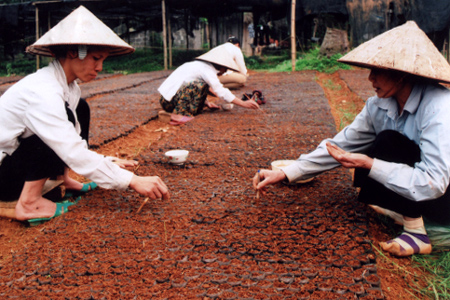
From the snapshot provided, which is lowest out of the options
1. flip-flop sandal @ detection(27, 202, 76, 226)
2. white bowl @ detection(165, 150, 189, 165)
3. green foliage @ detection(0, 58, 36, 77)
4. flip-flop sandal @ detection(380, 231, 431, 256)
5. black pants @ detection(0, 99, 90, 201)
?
flip-flop sandal @ detection(380, 231, 431, 256)

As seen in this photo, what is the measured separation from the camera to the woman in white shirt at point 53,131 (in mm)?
2018

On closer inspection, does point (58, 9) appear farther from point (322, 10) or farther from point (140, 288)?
point (140, 288)

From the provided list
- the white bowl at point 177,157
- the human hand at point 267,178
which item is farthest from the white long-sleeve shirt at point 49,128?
the white bowl at point 177,157

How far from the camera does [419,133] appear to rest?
1.90 m

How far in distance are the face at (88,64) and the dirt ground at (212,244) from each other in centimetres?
86

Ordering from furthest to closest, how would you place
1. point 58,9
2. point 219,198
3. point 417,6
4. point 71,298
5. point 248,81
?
point 58,9, point 248,81, point 417,6, point 219,198, point 71,298

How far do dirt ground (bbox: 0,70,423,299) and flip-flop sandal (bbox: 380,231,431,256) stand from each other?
0.19 feet

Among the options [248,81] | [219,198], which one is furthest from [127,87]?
[219,198]

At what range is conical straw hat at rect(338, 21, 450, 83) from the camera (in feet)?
5.71

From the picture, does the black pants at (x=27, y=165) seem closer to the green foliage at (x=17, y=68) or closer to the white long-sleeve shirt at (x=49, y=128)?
the white long-sleeve shirt at (x=49, y=128)

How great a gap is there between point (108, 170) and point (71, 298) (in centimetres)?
73

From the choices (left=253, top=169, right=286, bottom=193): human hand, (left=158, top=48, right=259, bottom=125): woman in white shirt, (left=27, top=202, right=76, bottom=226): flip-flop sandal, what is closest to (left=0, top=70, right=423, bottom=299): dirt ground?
(left=27, top=202, right=76, bottom=226): flip-flop sandal

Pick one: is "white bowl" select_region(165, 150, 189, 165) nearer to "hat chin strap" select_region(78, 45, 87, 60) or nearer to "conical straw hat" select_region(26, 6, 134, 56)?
"conical straw hat" select_region(26, 6, 134, 56)

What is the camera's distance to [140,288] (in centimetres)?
158
